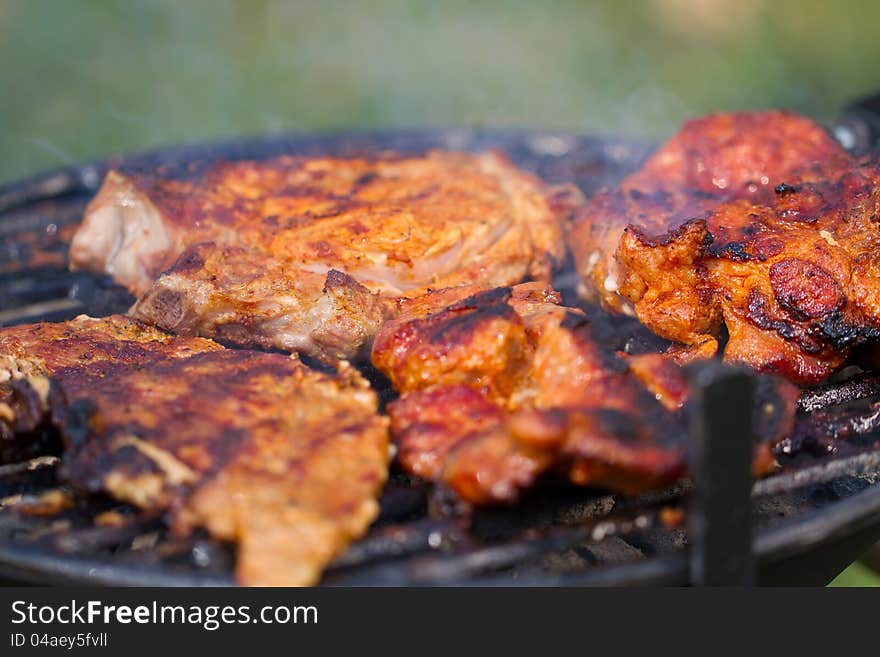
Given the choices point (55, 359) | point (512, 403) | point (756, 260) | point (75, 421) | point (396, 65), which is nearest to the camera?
point (75, 421)

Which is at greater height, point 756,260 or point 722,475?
point 756,260

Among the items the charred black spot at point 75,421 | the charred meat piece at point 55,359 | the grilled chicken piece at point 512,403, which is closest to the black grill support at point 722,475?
the grilled chicken piece at point 512,403

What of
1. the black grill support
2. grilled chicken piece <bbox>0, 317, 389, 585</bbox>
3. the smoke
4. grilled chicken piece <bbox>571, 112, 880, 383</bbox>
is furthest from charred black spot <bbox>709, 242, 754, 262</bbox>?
the smoke

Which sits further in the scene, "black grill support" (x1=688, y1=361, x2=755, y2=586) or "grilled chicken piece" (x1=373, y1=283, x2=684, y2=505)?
"grilled chicken piece" (x1=373, y1=283, x2=684, y2=505)

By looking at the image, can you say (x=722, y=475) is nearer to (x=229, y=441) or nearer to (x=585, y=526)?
(x=585, y=526)

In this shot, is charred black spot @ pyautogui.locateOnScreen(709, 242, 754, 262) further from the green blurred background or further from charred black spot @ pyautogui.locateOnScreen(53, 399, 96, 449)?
the green blurred background

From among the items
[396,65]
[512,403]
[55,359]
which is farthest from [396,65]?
→ [512,403]

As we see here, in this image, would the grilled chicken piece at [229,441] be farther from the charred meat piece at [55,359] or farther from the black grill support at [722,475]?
the black grill support at [722,475]
